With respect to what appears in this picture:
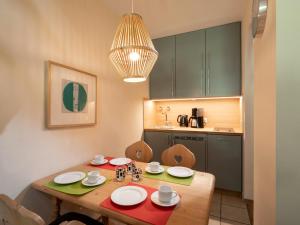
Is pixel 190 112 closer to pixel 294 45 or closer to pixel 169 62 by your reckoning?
pixel 169 62

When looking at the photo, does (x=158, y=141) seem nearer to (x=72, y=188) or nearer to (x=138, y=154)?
(x=138, y=154)

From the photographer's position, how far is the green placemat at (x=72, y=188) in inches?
39.2

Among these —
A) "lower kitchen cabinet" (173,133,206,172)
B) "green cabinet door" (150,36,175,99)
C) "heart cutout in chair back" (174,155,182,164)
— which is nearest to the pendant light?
"heart cutout in chair back" (174,155,182,164)

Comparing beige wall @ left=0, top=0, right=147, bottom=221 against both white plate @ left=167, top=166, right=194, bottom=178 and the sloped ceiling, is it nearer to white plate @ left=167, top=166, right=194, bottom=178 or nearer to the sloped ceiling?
the sloped ceiling

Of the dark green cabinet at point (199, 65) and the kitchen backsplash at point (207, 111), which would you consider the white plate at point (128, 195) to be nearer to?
the kitchen backsplash at point (207, 111)

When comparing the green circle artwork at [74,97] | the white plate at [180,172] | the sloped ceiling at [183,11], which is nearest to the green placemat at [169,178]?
the white plate at [180,172]

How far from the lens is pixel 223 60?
2422 millimetres

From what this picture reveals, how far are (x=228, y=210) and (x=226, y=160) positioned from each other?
610mm

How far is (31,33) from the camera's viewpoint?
123 centimetres

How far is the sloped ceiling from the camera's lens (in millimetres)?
1938

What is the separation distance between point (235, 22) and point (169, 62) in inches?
44.1

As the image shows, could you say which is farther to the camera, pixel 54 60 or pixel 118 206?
pixel 54 60

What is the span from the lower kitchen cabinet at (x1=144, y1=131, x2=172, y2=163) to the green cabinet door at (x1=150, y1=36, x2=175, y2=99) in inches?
27.0

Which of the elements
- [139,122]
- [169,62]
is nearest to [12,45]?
[139,122]
